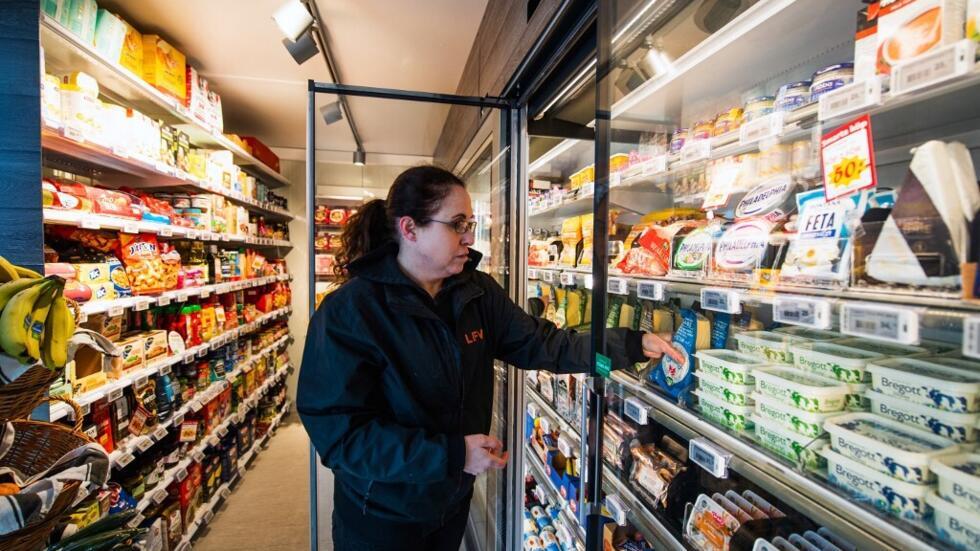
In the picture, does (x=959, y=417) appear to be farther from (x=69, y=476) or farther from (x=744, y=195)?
(x=69, y=476)

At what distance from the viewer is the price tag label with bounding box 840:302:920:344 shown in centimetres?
60

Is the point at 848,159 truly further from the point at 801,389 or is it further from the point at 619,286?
the point at 619,286

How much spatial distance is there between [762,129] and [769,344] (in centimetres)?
53

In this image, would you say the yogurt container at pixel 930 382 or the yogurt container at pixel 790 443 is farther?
the yogurt container at pixel 790 443

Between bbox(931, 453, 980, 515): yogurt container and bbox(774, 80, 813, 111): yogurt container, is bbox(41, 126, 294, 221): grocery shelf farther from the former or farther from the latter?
bbox(931, 453, 980, 515): yogurt container

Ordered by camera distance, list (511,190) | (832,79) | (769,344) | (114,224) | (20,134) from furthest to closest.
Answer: (114,224)
(511,190)
(20,134)
(769,344)
(832,79)

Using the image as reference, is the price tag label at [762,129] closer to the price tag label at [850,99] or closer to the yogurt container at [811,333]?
the price tag label at [850,99]

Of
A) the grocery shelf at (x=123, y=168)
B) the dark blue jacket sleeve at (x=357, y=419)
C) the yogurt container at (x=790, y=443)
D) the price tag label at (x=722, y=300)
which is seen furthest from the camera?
the grocery shelf at (x=123, y=168)

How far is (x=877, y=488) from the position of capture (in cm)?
72

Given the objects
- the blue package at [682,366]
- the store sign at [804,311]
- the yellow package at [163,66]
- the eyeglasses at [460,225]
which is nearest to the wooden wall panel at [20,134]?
the yellow package at [163,66]

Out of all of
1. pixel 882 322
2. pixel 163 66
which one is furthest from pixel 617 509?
pixel 163 66

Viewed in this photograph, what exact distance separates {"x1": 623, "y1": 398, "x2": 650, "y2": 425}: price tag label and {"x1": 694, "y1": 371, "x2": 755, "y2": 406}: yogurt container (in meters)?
0.16

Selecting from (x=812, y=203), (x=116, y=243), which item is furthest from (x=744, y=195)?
(x=116, y=243)

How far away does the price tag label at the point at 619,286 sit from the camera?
1346 millimetres
